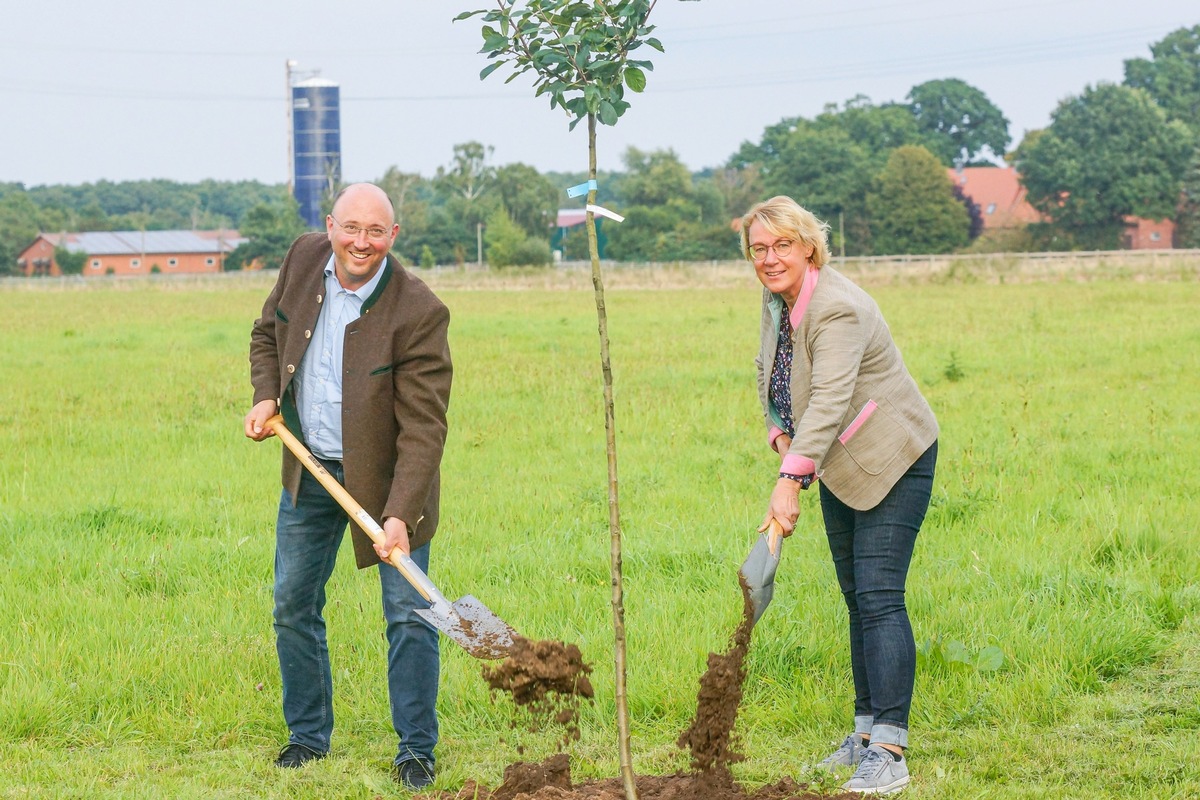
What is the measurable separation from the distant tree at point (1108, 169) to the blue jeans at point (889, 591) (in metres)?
69.6

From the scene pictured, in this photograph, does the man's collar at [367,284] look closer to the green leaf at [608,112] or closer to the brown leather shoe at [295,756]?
the green leaf at [608,112]

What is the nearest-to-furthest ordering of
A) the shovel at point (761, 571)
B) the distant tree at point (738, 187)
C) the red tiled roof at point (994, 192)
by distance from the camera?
the shovel at point (761, 571) < the red tiled roof at point (994, 192) < the distant tree at point (738, 187)

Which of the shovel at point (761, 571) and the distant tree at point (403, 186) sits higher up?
the distant tree at point (403, 186)

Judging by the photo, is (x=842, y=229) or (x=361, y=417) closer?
(x=361, y=417)

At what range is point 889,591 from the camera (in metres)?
4.13

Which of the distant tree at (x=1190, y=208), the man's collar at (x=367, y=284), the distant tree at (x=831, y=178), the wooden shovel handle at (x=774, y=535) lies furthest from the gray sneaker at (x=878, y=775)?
the distant tree at (x=831, y=178)

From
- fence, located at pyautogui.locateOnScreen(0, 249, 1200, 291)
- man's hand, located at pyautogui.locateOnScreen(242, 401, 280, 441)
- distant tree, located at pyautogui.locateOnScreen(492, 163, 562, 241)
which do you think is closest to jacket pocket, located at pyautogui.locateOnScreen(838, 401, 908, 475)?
man's hand, located at pyautogui.locateOnScreen(242, 401, 280, 441)

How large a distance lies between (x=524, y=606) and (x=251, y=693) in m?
1.35

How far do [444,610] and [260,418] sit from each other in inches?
37.1

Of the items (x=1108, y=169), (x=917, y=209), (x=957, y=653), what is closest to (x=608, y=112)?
(x=957, y=653)

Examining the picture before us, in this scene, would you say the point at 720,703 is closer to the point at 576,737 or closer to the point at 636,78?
the point at 576,737

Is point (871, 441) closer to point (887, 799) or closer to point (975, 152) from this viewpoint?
point (887, 799)

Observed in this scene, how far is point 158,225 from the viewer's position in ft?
391

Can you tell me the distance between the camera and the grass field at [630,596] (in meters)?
4.57
